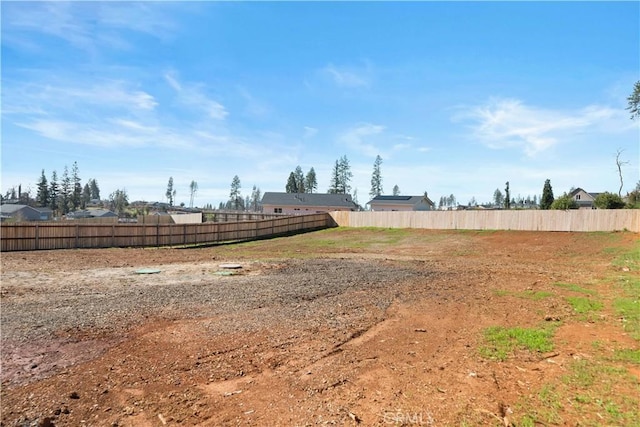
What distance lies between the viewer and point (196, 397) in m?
3.62

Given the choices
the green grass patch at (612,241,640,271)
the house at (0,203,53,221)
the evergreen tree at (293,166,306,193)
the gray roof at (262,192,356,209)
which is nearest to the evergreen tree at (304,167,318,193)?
the evergreen tree at (293,166,306,193)

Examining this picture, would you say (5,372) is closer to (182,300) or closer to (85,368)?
(85,368)

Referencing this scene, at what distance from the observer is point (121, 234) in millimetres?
21422

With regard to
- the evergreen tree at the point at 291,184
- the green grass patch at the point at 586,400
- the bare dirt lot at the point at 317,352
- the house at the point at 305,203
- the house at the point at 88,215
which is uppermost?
the evergreen tree at the point at 291,184

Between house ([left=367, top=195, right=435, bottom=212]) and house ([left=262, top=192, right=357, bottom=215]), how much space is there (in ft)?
13.5

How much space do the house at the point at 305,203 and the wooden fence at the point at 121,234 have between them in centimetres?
2623

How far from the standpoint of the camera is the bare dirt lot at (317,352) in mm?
3344

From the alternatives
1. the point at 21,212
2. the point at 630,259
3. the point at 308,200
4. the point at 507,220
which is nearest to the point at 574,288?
the point at 630,259

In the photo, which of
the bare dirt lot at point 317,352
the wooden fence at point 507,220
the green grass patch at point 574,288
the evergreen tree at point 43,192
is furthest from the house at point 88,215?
the green grass patch at point 574,288

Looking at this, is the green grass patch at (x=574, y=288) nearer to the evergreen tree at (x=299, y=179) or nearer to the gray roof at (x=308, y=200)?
the gray roof at (x=308, y=200)

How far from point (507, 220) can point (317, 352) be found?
25.0m

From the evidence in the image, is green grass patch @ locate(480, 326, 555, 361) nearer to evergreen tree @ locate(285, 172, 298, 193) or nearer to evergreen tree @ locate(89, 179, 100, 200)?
evergreen tree @ locate(285, 172, 298, 193)

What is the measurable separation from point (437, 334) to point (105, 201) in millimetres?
121366

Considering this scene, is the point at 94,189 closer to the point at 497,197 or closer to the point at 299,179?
the point at 299,179
